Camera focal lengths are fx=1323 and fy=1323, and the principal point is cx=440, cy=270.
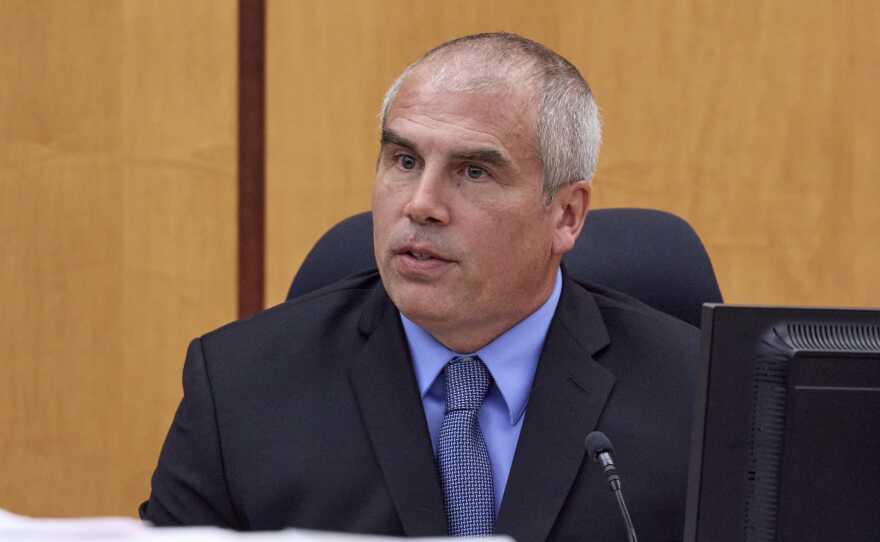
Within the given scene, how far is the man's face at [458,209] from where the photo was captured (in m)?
1.66

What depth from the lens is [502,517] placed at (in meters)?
1.57

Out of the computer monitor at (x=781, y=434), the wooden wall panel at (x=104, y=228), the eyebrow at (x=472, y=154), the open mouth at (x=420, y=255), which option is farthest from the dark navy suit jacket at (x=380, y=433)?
the wooden wall panel at (x=104, y=228)

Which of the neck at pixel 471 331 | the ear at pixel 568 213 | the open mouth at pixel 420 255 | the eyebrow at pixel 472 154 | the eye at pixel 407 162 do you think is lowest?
the neck at pixel 471 331

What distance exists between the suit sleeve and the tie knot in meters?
0.30

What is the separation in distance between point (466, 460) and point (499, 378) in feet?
0.42

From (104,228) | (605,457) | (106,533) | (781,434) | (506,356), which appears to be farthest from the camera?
(104,228)

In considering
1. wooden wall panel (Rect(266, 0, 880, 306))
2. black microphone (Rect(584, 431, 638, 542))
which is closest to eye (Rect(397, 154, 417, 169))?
black microphone (Rect(584, 431, 638, 542))

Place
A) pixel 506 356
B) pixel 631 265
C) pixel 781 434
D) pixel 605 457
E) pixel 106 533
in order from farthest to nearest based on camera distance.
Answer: pixel 631 265, pixel 506 356, pixel 605 457, pixel 781 434, pixel 106 533

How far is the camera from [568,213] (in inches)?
72.1

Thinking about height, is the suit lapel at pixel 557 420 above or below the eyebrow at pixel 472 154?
below

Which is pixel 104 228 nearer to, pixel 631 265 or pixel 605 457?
pixel 631 265

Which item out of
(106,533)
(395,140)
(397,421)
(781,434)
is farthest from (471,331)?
(106,533)

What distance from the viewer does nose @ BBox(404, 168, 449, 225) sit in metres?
1.64

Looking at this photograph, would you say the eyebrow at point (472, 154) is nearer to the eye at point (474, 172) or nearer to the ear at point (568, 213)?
the eye at point (474, 172)
